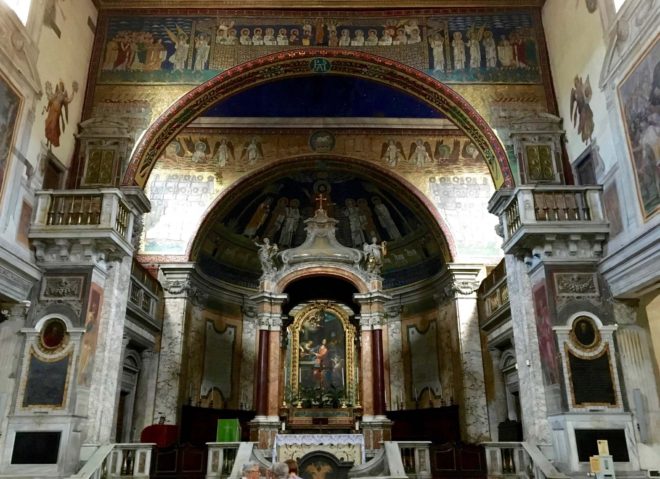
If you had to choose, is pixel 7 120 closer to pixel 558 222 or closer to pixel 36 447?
pixel 36 447

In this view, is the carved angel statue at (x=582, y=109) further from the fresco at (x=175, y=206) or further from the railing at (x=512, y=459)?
the fresco at (x=175, y=206)

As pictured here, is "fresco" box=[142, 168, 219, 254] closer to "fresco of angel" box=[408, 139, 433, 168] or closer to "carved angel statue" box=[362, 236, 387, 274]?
"carved angel statue" box=[362, 236, 387, 274]

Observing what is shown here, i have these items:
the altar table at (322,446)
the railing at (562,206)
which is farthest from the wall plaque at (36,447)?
the railing at (562,206)

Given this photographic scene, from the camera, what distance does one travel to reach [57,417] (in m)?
9.84

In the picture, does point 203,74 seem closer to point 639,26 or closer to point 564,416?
point 639,26

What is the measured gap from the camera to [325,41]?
45.2ft

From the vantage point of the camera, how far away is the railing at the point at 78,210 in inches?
428

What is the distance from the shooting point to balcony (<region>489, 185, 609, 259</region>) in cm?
1062

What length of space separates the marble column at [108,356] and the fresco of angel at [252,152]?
7.87 meters

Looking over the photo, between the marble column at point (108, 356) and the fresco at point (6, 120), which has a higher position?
the fresco at point (6, 120)

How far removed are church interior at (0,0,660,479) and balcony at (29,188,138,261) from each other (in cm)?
4

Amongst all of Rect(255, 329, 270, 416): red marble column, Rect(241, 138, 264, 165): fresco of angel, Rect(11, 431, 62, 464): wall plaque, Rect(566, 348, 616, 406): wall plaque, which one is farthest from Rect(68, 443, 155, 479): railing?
Rect(241, 138, 264, 165): fresco of angel

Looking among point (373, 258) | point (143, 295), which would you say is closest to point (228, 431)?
point (143, 295)

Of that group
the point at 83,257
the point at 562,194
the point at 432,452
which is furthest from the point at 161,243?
the point at 562,194
